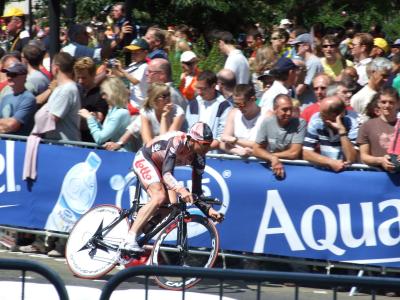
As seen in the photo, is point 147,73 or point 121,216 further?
point 147,73

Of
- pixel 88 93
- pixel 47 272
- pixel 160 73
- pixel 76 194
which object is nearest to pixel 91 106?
pixel 88 93

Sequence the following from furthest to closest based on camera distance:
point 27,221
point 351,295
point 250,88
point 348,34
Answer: point 348,34, point 27,221, point 250,88, point 351,295

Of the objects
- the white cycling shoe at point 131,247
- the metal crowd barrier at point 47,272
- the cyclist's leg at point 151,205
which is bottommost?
the white cycling shoe at point 131,247

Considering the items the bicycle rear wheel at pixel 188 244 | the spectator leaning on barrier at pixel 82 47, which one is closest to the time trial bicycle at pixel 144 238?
the bicycle rear wheel at pixel 188 244

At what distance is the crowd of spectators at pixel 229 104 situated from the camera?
10.5m

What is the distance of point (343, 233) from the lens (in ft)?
33.8

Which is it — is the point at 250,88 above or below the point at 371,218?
above

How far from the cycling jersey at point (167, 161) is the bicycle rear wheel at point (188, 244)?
0.39m

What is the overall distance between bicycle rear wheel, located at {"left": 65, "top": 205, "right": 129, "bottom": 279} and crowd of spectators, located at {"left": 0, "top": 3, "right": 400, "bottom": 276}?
872mm

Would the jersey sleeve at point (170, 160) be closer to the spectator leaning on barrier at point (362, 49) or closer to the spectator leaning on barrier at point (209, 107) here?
the spectator leaning on barrier at point (209, 107)

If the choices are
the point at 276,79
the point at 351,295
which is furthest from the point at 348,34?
the point at 351,295

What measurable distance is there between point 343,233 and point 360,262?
1.05ft

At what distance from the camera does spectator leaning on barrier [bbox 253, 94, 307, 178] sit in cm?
1051

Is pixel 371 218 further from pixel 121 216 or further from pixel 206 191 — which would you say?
pixel 121 216
